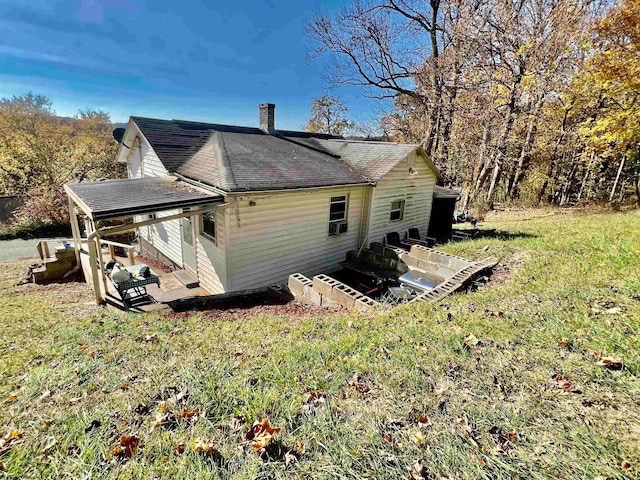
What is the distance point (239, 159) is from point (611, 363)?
9.15m

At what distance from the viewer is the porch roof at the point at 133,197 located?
6407mm

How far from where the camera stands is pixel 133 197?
7.29 m

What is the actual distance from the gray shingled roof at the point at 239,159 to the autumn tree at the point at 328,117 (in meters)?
26.6

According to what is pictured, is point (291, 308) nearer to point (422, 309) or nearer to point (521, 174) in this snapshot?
point (422, 309)

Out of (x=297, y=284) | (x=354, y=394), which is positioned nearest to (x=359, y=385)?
(x=354, y=394)

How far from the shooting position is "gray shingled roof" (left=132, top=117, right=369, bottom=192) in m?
8.38

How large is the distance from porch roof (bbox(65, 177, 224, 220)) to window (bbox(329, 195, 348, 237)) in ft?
12.8

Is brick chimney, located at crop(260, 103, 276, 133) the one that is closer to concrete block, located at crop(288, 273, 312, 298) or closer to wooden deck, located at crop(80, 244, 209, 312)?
wooden deck, located at crop(80, 244, 209, 312)

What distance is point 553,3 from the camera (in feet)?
51.6

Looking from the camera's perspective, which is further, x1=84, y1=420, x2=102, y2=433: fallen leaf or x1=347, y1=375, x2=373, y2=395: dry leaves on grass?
x1=347, y1=375, x2=373, y2=395: dry leaves on grass

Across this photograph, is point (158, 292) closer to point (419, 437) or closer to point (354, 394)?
point (354, 394)

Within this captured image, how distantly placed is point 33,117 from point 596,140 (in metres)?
42.7

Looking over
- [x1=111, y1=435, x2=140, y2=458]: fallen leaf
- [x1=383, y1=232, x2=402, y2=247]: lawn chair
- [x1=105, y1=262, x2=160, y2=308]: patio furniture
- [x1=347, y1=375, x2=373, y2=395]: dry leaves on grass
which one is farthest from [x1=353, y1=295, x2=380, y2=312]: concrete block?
[x1=383, y1=232, x2=402, y2=247]: lawn chair

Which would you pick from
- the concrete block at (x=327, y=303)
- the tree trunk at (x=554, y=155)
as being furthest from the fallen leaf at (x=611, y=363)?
the tree trunk at (x=554, y=155)
